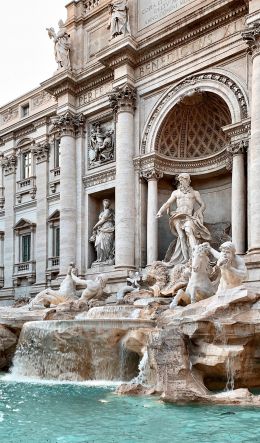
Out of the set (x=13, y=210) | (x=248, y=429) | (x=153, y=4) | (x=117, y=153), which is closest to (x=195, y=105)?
(x=117, y=153)

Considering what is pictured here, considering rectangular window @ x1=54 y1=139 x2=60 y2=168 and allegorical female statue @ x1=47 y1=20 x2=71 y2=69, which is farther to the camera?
rectangular window @ x1=54 y1=139 x2=60 y2=168

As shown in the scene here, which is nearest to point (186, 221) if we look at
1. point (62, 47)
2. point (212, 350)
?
point (212, 350)

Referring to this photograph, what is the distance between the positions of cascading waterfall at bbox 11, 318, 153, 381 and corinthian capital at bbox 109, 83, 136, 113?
1034 cm

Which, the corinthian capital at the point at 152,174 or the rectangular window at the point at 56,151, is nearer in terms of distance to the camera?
the corinthian capital at the point at 152,174

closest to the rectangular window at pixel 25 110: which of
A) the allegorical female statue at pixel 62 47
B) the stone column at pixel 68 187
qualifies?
the allegorical female statue at pixel 62 47

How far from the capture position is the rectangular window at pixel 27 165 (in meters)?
25.7

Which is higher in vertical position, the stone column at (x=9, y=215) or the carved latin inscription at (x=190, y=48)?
the carved latin inscription at (x=190, y=48)

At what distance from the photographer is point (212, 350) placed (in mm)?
8969

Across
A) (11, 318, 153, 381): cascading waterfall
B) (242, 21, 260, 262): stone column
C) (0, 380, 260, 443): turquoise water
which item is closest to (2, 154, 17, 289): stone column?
(11, 318, 153, 381): cascading waterfall

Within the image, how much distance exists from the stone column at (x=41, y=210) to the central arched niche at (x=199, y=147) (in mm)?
6689

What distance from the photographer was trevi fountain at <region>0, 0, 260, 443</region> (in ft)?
27.2

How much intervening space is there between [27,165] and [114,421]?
66.8 feet

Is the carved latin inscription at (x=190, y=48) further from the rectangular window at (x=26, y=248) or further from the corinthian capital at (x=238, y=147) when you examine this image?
the rectangular window at (x=26, y=248)

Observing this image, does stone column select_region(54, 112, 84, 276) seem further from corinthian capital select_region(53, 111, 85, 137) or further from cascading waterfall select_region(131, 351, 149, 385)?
cascading waterfall select_region(131, 351, 149, 385)
